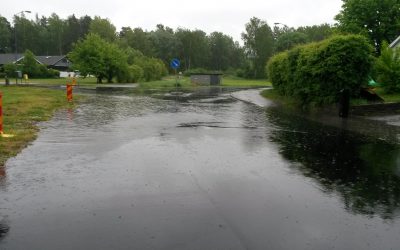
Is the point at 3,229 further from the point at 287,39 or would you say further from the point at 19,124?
the point at 287,39

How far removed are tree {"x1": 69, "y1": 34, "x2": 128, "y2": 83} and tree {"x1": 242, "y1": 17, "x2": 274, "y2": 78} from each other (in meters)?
46.7

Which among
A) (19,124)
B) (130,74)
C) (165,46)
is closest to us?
(19,124)

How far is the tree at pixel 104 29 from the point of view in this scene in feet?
359

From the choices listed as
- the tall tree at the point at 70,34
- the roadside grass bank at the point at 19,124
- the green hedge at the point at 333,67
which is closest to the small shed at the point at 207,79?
the green hedge at the point at 333,67

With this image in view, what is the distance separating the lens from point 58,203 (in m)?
6.45

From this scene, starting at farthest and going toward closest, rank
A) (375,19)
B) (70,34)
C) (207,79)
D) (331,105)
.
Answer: (70,34) → (207,79) → (375,19) → (331,105)

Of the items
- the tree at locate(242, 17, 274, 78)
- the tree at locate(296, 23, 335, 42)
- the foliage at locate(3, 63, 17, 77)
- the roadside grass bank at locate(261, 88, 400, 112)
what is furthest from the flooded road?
the tree at locate(296, 23, 335, 42)

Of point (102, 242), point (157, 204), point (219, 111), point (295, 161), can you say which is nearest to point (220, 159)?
point (295, 161)

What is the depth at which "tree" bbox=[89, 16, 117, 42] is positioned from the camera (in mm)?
109312

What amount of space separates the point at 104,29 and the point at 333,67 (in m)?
97.7

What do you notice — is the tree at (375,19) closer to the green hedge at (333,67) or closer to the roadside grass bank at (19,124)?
the green hedge at (333,67)

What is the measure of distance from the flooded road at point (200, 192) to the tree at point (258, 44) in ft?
274

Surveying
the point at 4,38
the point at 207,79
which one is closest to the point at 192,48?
the point at 4,38

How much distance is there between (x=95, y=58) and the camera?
51.8 metres
